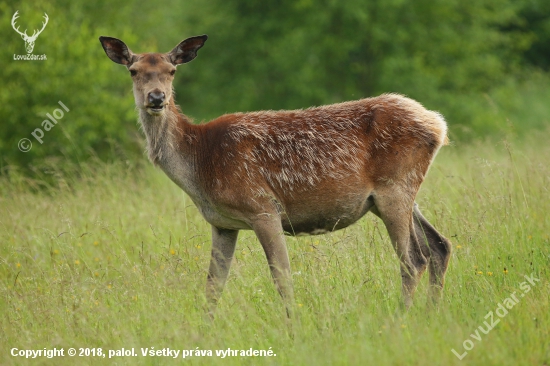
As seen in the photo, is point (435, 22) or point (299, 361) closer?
point (299, 361)

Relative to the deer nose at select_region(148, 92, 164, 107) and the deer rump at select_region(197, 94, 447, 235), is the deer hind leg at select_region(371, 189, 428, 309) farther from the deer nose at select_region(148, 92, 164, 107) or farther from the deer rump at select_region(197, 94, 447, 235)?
the deer nose at select_region(148, 92, 164, 107)

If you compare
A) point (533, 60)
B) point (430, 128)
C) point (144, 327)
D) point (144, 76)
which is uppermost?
point (144, 76)

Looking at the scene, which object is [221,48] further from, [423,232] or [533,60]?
[423,232]

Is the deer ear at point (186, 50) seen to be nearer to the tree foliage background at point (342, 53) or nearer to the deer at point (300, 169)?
the deer at point (300, 169)

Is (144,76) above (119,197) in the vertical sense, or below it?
above

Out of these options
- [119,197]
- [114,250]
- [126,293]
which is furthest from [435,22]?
[126,293]

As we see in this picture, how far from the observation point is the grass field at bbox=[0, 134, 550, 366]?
16.1 ft

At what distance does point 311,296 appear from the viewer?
581cm

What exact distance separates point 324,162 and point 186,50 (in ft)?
5.72

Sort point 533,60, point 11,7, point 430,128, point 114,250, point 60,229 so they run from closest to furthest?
point 430,128 → point 114,250 → point 60,229 → point 11,7 → point 533,60

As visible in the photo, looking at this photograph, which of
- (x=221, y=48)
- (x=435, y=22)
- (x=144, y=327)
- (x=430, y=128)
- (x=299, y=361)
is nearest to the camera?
(x=299, y=361)

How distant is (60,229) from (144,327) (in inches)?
136

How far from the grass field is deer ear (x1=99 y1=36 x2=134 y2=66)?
1688 mm

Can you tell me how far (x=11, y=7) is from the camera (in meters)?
16.7
